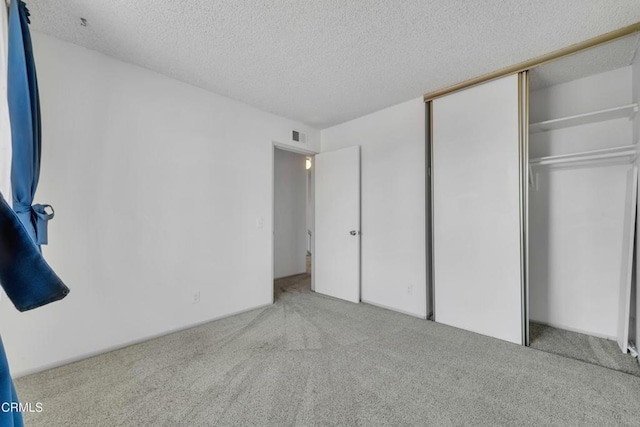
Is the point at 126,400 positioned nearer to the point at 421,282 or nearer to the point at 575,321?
the point at 421,282

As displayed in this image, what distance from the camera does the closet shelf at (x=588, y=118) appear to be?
231 centimetres

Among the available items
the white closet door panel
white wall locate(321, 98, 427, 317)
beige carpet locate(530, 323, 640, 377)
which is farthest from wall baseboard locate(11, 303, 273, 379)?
the white closet door panel

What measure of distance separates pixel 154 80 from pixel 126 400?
2659 millimetres

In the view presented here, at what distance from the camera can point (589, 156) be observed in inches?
98.2

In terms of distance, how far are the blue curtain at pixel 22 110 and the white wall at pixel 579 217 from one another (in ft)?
13.9

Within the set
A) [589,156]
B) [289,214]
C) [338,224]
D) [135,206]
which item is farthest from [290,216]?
[589,156]

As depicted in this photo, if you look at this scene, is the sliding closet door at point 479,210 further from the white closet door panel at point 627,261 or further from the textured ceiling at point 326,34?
the white closet door panel at point 627,261

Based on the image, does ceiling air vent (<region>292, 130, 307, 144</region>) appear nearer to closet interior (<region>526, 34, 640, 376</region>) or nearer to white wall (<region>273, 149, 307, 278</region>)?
white wall (<region>273, 149, 307, 278</region>)

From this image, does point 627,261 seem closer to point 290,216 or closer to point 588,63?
point 588,63

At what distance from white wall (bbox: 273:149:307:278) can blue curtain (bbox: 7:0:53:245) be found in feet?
11.5

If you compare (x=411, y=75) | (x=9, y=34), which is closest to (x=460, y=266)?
(x=411, y=75)

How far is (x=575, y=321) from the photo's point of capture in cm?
273

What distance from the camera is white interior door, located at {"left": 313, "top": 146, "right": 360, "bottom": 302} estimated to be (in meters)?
3.76

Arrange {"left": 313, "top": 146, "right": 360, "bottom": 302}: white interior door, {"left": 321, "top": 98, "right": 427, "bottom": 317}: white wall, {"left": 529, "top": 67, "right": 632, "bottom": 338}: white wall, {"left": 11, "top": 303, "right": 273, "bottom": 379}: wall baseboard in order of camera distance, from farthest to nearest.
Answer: {"left": 313, "top": 146, "right": 360, "bottom": 302}: white interior door, {"left": 321, "top": 98, "right": 427, "bottom": 317}: white wall, {"left": 529, "top": 67, "right": 632, "bottom": 338}: white wall, {"left": 11, "top": 303, "right": 273, "bottom": 379}: wall baseboard
